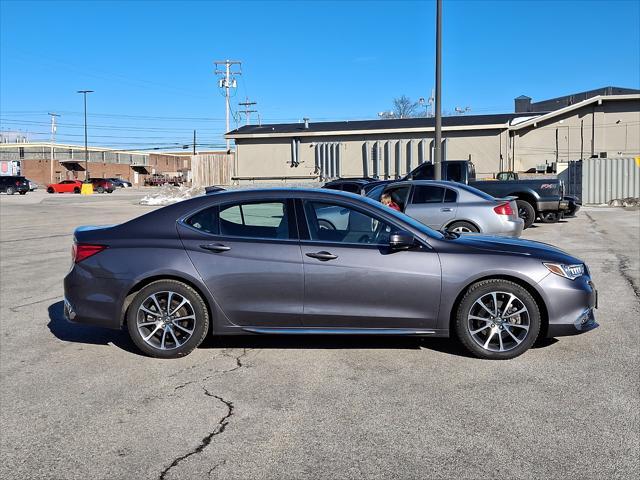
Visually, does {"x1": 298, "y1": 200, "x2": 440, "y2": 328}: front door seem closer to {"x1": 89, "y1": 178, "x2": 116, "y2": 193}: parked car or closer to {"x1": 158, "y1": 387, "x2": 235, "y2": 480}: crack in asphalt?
{"x1": 158, "y1": 387, "x2": 235, "y2": 480}: crack in asphalt

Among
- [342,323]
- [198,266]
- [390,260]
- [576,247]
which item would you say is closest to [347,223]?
[390,260]

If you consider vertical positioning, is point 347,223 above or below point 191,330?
above

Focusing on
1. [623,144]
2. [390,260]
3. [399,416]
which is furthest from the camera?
[623,144]

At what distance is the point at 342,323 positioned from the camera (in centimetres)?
→ 553

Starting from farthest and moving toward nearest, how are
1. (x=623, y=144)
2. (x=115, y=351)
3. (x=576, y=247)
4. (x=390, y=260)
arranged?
(x=623, y=144) < (x=576, y=247) < (x=115, y=351) < (x=390, y=260)

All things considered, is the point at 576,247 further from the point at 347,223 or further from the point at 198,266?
the point at 198,266

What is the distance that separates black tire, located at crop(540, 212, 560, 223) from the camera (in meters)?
18.7

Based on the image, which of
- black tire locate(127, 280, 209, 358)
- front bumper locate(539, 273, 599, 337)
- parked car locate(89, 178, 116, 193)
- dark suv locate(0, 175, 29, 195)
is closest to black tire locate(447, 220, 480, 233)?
front bumper locate(539, 273, 599, 337)

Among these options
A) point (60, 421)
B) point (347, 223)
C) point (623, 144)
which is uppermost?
point (623, 144)

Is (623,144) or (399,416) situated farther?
(623,144)

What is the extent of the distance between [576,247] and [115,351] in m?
10.9

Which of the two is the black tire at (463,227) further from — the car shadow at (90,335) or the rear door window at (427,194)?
the car shadow at (90,335)

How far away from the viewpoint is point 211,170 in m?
40.0

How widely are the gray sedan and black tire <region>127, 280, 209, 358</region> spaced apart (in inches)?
262
